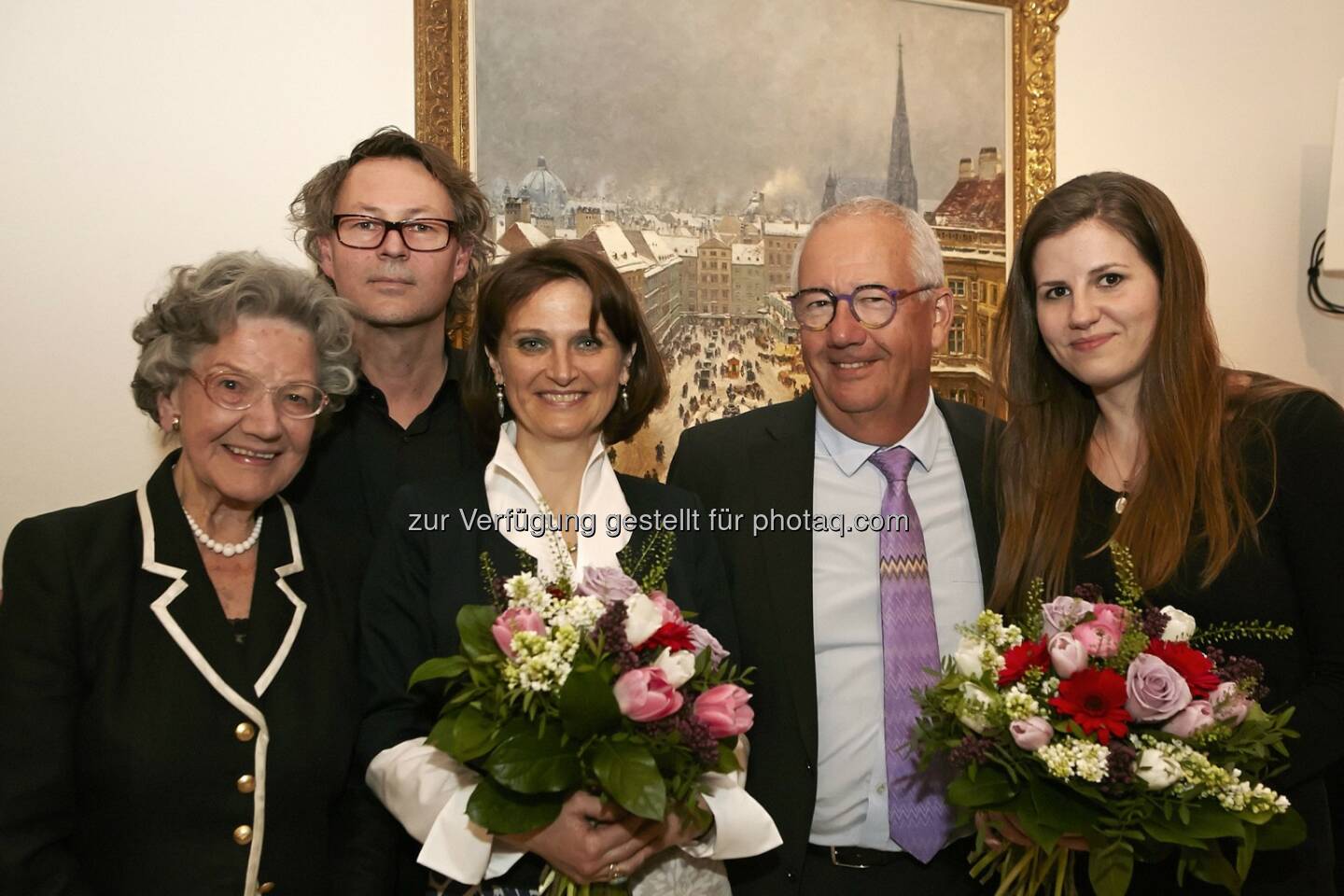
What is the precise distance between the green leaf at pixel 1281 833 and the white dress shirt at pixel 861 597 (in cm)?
76

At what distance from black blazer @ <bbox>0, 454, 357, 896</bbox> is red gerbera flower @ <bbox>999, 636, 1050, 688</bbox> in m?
1.35

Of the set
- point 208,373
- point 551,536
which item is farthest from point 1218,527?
point 208,373

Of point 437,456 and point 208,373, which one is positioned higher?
point 208,373

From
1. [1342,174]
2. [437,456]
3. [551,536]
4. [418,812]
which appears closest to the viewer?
[418,812]

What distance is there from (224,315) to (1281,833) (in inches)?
91.7

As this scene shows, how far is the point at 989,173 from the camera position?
413 cm

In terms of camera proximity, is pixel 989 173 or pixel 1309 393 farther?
pixel 989 173

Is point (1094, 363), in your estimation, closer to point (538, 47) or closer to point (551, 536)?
point (551, 536)

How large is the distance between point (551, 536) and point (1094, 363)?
4.10 ft

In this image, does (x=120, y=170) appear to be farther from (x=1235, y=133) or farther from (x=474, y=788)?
(x=1235, y=133)

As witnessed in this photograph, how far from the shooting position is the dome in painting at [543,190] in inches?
140

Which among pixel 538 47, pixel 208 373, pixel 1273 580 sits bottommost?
pixel 1273 580

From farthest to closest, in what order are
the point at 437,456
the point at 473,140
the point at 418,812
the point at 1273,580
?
the point at 473,140, the point at 437,456, the point at 1273,580, the point at 418,812

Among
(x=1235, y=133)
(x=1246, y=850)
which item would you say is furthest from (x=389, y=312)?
(x=1235, y=133)
